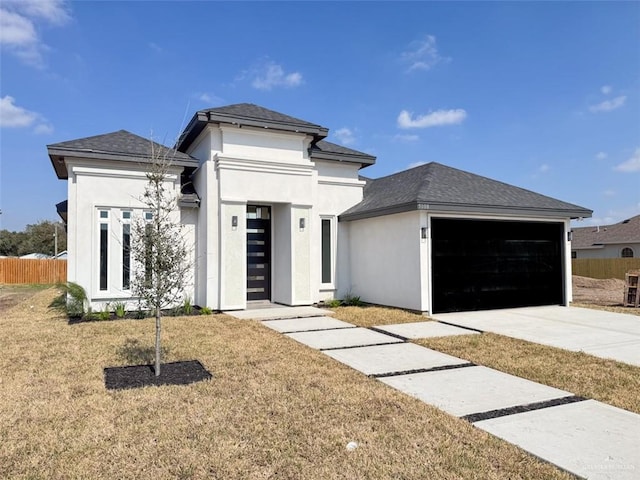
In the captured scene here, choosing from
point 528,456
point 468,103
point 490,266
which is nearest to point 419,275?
point 490,266

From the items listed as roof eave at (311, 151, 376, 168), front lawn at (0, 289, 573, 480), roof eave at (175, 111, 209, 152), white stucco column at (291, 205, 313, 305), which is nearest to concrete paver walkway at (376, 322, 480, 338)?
front lawn at (0, 289, 573, 480)

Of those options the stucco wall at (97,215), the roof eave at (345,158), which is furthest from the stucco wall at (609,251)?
the stucco wall at (97,215)

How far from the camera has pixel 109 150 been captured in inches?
432

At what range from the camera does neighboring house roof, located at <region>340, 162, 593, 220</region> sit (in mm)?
11109

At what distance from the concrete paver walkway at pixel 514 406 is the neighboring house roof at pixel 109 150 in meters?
6.90

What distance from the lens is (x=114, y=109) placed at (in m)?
14.2

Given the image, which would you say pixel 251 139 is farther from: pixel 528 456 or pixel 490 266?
pixel 528 456

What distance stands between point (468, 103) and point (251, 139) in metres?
11.1

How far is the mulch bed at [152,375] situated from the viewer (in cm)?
524

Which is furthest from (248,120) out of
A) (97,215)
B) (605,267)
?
(605,267)

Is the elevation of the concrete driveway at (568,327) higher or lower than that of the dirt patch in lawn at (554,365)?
lower

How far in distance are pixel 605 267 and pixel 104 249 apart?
3067 cm

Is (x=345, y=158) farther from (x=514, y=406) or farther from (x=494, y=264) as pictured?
(x=514, y=406)

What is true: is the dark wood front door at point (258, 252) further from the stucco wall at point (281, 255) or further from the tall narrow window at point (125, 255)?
the tall narrow window at point (125, 255)
